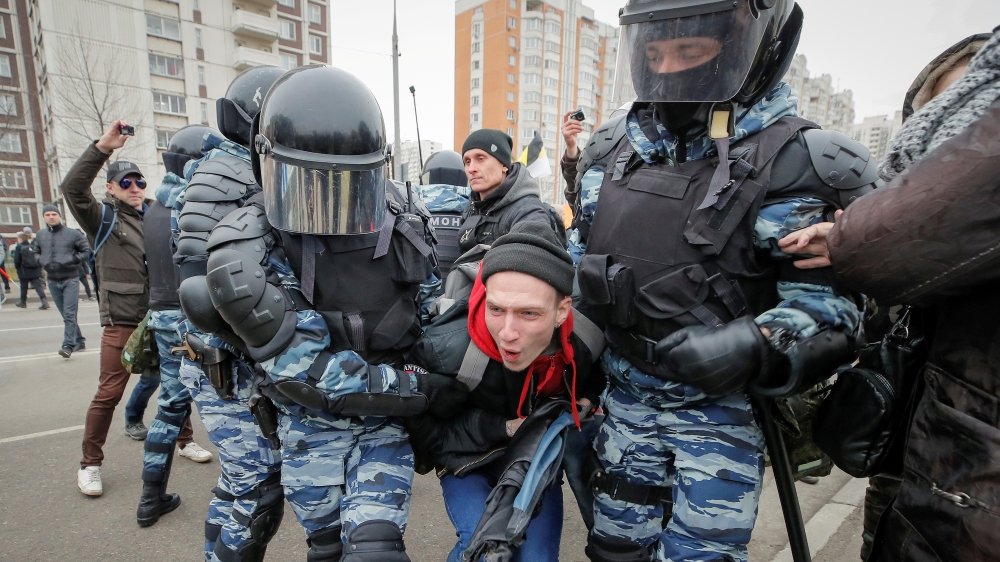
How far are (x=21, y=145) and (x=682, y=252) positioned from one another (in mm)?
36381

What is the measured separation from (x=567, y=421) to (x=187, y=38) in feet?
103

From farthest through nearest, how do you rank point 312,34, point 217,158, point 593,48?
point 593,48 < point 312,34 < point 217,158

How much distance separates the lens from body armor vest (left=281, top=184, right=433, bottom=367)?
70.6 inches

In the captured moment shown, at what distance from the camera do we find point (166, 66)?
25453mm

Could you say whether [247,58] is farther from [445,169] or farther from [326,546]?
[326,546]

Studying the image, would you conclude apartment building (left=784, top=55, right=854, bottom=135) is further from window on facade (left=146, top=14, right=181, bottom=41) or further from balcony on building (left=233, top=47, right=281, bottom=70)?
window on facade (left=146, top=14, right=181, bottom=41)

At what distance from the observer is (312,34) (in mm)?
34438

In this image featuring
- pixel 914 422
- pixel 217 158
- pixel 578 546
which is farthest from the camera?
pixel 578 546

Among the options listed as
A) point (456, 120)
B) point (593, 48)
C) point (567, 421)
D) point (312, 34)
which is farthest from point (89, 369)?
point (593, 48)

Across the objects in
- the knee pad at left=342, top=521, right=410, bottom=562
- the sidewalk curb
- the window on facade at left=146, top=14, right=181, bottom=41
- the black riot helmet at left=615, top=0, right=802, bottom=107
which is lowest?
the sidewalk curb

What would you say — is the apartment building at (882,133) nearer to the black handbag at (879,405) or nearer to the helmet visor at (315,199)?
the black handbag at (879,405)

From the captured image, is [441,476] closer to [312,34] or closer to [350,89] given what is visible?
[350,89]

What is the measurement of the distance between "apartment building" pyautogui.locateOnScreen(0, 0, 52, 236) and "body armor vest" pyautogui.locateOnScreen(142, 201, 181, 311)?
105ft

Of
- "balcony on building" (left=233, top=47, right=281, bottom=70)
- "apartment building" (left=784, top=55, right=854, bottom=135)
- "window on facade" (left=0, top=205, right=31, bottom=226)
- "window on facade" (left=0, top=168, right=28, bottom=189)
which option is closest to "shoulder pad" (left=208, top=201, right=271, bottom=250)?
"balcony on building" (left=233, top=47, right=281, bottom=70)
